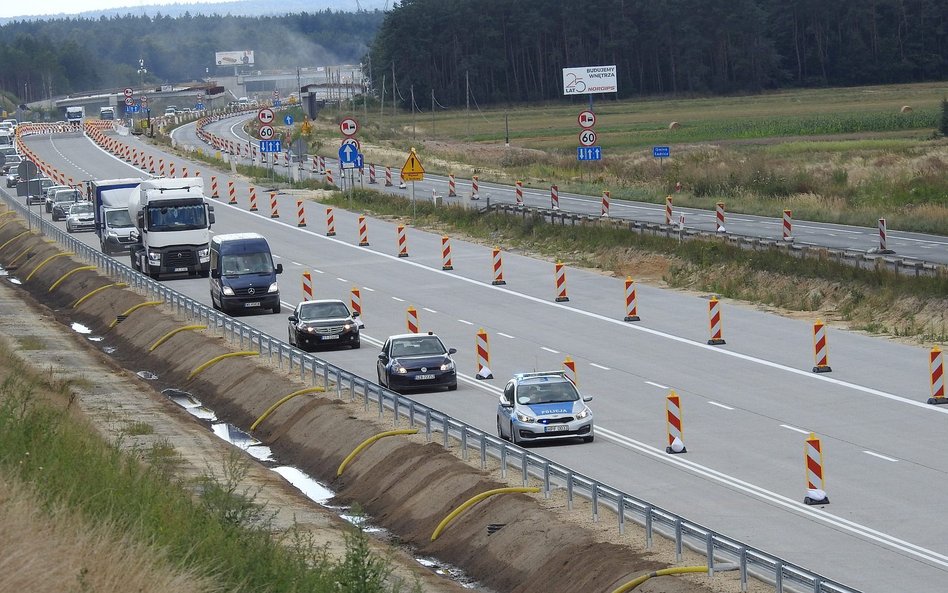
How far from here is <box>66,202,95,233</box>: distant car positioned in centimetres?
6806

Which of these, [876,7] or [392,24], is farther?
[392,24]

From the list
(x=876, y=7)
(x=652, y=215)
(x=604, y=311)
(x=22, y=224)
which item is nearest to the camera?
(x=604, y=311)

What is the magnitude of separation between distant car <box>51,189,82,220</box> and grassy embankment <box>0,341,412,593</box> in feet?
178

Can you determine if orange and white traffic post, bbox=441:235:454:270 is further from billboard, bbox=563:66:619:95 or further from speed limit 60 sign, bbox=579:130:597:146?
billboard, bbox=563:66:619:95

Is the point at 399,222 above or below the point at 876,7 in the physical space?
below

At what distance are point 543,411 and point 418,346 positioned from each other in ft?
20.9

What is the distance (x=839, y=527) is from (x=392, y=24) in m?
167

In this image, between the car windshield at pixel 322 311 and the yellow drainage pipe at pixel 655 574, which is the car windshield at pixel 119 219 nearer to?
the car windshield at pixel 322 311

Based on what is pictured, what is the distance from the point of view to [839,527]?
1973 centimetres

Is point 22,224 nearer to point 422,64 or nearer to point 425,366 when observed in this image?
point 425,366

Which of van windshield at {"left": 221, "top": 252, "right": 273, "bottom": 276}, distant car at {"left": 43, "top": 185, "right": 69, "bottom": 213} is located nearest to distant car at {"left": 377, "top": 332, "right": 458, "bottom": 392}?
van windshield at {"left": 221, "top": 252, "right": 273, "bottom": 276}

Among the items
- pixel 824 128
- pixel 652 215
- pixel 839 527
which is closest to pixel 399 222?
pixel 652 215

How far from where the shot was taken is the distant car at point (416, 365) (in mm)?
30453

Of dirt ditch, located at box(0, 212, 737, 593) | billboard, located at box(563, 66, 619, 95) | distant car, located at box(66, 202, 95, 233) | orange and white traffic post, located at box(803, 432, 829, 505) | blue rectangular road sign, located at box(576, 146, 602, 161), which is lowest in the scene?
dirt ditch, located at box(0, 212, 737, 593)
